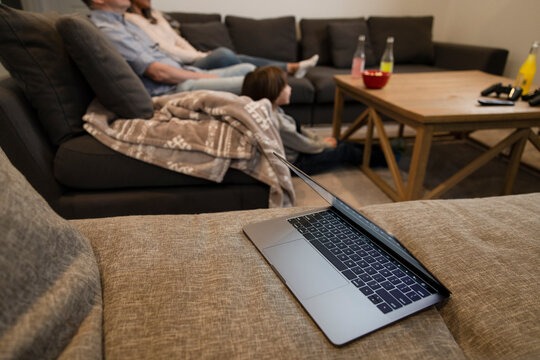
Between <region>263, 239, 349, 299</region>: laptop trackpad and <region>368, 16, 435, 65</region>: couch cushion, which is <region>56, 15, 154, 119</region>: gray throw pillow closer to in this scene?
<region>263, 239, 349, 299</region>: laptop trackpad

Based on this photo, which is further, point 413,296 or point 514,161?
point 514,161

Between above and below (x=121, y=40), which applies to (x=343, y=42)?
below

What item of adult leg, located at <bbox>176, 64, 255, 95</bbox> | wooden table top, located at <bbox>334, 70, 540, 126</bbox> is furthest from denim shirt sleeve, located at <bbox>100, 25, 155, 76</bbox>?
wooden table top, located at <bbox>334, 70, 540, 126</bbox>

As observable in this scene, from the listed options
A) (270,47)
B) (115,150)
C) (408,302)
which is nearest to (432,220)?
(408,302)

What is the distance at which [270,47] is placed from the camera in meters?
2.94

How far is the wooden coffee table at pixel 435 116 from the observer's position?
4.41 feet

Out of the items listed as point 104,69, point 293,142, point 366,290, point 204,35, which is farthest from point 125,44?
point 366,290

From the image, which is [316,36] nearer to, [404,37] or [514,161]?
[404,37]

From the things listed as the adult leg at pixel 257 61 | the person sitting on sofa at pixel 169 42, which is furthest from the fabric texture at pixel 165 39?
the adult leg at pixel 257 61

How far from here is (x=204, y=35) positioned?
2.71 m

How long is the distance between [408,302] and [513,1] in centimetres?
350

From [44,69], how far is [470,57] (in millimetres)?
3069

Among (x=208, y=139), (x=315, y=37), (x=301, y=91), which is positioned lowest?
(x=301, y=91)

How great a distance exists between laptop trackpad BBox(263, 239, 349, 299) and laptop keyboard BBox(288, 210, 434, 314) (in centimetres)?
2
